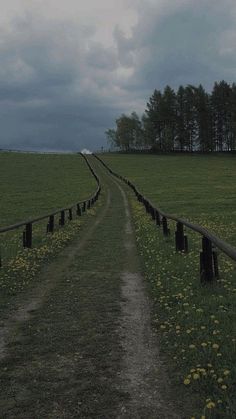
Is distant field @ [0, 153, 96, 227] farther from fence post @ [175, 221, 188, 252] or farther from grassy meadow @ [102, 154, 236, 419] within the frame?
grassy meadow @ [102, 154, 236, 419]

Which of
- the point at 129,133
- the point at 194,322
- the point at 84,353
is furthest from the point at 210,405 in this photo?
the point at 129,133

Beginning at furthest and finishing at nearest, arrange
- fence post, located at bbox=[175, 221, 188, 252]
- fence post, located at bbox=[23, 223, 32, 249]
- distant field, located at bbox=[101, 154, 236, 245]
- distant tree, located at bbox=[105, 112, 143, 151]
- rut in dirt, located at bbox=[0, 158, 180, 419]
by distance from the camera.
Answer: distant tree, located at bbox=[105, 112, 143, 151] → distant field, located at bbox=[101, 154, 236, 245] → fence post, located at bbox=[23, 223, 32, 249] → fence post, located at bbox=[175, 221, 188, 252] → rut in dirt, located at bbox=[0, 158, 180, 419]

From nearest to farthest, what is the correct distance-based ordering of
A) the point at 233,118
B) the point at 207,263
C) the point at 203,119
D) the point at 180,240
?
1. the point at 207,263
2. the point at 180,240
3. the point at 233,118
4. the point at 203,119

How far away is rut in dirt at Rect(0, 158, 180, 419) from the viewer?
4949 mm

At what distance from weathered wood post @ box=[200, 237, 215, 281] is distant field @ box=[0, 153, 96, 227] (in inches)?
663

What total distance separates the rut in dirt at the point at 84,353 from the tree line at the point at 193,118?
347 feet

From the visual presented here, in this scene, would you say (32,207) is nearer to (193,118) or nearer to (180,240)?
(180,240)

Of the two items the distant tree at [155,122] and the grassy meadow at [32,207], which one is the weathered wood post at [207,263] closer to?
the grassy meadow at [32,207]

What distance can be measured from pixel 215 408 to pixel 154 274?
254 inches

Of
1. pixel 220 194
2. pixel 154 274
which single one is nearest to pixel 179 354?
pixel 154 274

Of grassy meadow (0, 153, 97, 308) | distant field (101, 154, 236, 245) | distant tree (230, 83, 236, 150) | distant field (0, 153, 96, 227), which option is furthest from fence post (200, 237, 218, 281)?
distant tree (230, 83, 236, 150)

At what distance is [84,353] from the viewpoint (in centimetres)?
634

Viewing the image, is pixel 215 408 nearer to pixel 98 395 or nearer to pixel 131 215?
pixel 98 395

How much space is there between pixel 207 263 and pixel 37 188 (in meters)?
41.9
